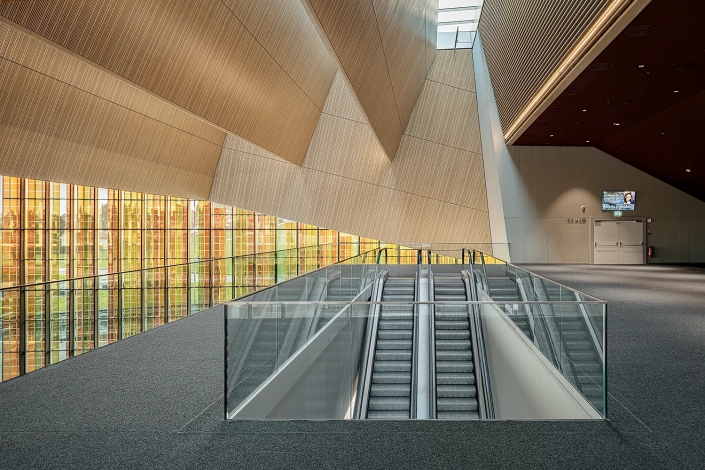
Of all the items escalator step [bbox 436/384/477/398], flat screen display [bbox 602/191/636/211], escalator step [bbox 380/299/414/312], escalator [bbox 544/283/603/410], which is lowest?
escalator step [bbox 436/384/477/398]

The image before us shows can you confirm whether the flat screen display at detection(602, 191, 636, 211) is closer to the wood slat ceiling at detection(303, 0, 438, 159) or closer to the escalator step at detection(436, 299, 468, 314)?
the wood slat ceiling at detection(303, 0, 438, 159)

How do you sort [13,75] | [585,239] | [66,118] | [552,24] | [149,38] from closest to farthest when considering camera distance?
[149,38] → [552,24] → [13,75] → [66,118] → [585,239]

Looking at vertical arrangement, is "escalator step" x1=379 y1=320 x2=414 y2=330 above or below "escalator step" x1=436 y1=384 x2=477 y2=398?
above

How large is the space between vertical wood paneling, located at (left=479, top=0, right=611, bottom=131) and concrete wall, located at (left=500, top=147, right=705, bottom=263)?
2.98 m

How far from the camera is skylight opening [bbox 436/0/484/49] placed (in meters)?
25.1

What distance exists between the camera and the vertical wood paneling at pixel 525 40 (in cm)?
1157

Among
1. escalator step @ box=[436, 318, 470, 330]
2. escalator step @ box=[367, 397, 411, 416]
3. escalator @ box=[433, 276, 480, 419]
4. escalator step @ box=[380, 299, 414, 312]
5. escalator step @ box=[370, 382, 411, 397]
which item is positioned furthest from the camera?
escalator step @ box=[370, 382, 411, 397]

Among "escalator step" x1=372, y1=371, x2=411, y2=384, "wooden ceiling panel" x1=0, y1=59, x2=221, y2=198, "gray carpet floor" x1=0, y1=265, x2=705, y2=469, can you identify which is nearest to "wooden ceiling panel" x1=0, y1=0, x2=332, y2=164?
"wooden ceiling panel" x1=0, y1=59, x2=221, y2=198

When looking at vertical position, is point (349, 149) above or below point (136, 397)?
above

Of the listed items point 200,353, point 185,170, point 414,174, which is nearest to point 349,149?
point 414,174

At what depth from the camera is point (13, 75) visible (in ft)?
45.9

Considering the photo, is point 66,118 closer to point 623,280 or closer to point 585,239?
point 623,280

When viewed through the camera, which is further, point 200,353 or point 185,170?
point 185,170

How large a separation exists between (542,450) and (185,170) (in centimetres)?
2202
